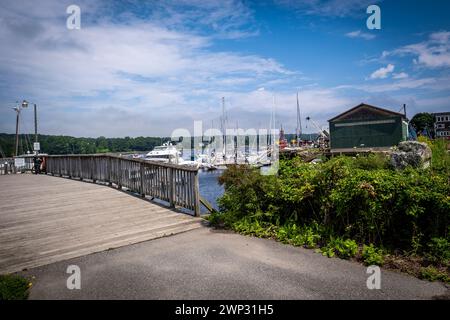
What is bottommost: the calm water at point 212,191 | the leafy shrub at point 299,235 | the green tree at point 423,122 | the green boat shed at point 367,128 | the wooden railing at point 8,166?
the calm water at point 212,191

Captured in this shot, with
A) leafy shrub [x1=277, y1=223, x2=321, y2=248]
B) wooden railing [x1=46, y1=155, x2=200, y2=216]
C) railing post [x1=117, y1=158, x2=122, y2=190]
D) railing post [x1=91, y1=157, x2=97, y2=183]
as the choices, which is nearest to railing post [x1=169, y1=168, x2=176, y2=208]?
wooden railing [x1=46, y1=155, x2=200, y2=216]

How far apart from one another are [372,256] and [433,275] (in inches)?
29.6

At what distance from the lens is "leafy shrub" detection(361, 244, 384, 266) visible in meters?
4.25

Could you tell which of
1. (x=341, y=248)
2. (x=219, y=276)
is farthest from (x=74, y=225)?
(x=341, y=248)

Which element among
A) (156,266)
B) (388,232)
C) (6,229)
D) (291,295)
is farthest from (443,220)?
(6,229)

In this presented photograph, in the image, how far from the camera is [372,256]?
14.2 feet

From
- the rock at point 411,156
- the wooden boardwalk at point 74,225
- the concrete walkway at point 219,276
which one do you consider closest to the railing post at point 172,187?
the wooden boardwalk at point 74,225

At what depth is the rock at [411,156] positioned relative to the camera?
27.5 feet

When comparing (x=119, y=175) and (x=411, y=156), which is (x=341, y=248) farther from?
(x=119, y=175)

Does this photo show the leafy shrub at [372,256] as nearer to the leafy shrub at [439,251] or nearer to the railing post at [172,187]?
the leafy shrub at [439,251]

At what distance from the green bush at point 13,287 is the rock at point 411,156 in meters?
8.89
